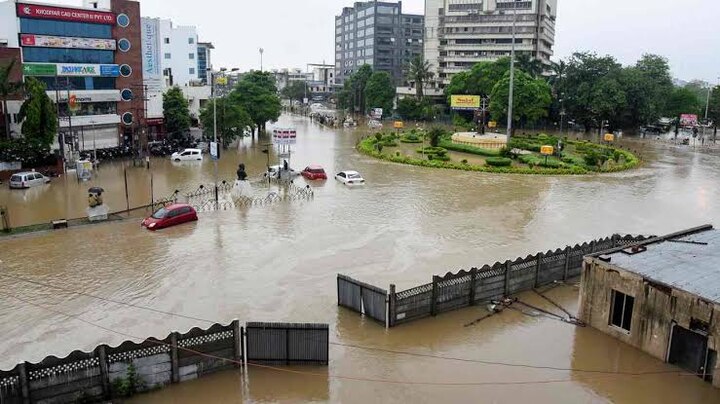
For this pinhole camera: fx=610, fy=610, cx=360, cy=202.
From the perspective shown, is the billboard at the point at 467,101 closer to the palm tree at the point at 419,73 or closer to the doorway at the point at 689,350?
the palm tree at the point at 419,73

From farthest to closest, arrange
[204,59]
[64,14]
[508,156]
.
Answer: [204,59] → [508,156] → [64,14]

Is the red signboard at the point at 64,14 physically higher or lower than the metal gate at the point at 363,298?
higher

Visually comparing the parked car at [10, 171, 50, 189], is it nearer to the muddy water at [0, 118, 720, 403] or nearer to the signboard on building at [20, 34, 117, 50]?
the muddy water at [0, 118, 720, 403]

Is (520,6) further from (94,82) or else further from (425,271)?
(425,271)

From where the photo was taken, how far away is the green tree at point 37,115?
40094mm

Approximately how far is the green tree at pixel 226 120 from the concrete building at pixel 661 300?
43.7 m

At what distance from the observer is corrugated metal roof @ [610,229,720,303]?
1497 centimetres

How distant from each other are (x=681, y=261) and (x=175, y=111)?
49.8 m

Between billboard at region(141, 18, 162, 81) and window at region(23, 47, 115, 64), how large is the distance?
1191 cm

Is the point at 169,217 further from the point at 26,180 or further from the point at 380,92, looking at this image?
the point at 380,92

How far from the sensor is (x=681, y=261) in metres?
16.9

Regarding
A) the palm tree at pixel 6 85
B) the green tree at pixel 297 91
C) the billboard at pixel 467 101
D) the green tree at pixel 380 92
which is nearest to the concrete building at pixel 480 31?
the green tree at pixel 380 92

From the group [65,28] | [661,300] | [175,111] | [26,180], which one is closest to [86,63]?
[65,28]

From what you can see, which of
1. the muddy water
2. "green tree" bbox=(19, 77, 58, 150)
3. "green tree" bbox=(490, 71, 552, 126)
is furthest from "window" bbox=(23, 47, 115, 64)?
"green tree" bbox=(490, 71, 552, 126)
